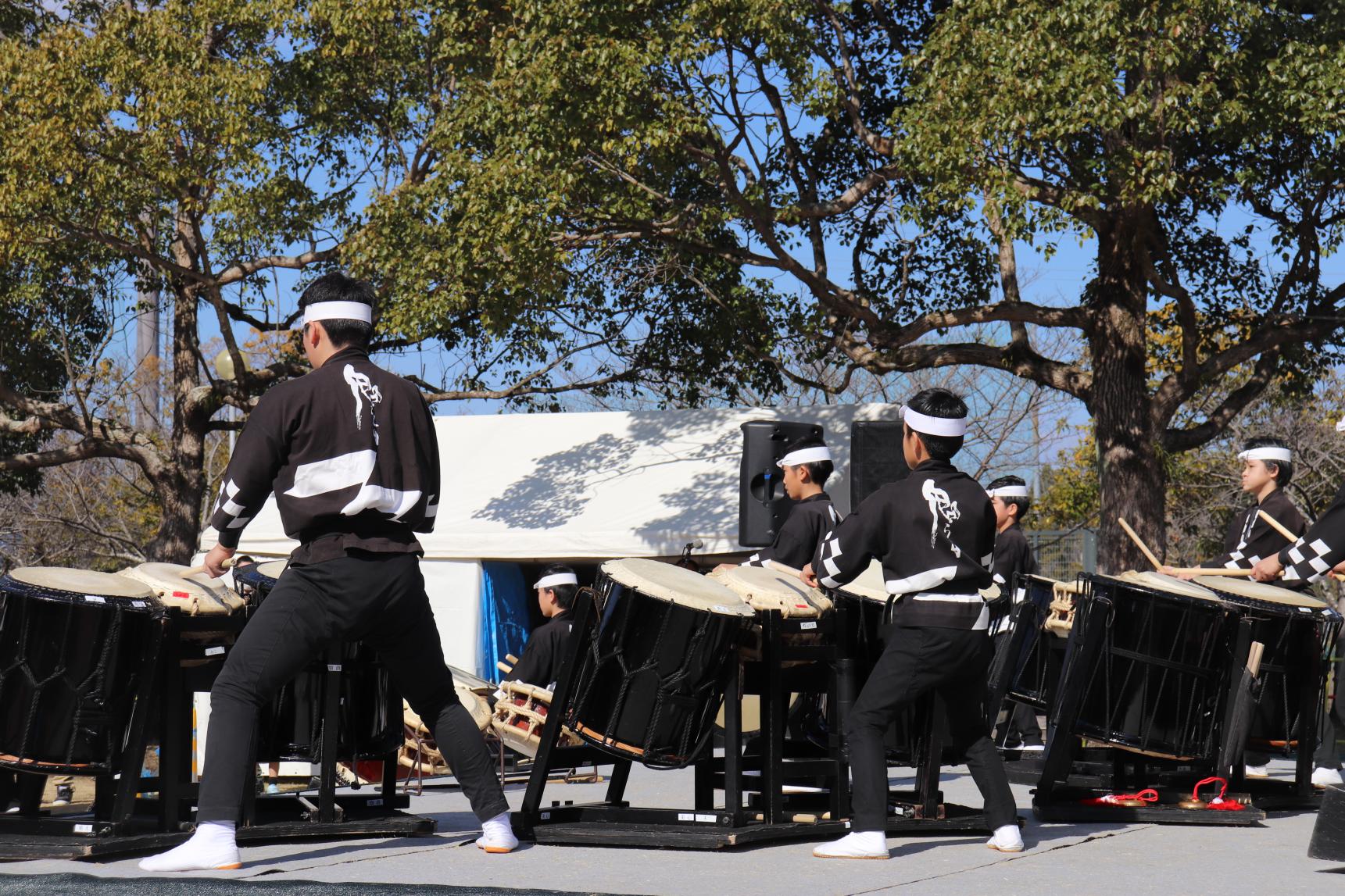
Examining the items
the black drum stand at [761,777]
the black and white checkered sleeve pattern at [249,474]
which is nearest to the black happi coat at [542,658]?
the black drum stand at [761,777]

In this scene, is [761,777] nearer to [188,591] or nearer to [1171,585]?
[1171,585]

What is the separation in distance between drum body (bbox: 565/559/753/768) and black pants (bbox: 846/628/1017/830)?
55cm

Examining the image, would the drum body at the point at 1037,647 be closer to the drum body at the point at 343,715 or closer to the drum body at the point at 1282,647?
the drum body at the point at 1282,647

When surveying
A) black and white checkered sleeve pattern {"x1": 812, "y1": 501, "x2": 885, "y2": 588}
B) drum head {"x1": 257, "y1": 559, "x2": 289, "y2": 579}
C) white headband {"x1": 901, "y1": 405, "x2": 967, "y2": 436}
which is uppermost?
white headband {"x1": 901, "y1": 405, "x2": 967, "y2": 436}

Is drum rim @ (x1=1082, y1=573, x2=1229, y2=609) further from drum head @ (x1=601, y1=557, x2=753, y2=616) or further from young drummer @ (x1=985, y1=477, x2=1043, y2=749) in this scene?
young drummer @ (x1=985, y1=477, x2=1043, y2=749)

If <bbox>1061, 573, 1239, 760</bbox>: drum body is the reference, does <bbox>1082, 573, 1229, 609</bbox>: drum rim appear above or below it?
above

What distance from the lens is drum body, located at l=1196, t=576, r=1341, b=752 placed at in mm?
6492

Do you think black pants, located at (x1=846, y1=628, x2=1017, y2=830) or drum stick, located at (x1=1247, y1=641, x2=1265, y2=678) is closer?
black pants, located at (x1=846, y1=628, x2=1017, y2=830)

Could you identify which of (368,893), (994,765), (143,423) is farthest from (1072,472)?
(368,893)

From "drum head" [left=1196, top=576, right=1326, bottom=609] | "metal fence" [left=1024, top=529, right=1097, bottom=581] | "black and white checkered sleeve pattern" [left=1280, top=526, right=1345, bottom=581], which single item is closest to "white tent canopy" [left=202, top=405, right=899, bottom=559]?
"metal fence" [left=1024, top=529, right=1097, bottom=581]

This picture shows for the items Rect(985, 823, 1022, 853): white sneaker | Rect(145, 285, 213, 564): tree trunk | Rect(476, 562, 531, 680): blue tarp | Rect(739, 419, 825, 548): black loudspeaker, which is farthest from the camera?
Rect(145, 285, 213, 564): tree trunk

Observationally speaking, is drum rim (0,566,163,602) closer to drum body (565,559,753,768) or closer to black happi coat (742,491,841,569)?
drum body (565,559,753,768)

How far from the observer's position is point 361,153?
22.2 metres

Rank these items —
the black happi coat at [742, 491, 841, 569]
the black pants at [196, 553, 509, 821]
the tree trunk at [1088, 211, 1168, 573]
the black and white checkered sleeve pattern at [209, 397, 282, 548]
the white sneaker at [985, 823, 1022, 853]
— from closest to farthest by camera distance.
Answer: the black pants at [196, 553, 509, 821]
the black and white checkered sleeve pattern at [209, 397, 282, 548]
the white sneaker at [985, 823, 1022, 853]
the black happi coat at [742, 491, 841, 569]
the tree trunk at [1088, 211, 1168, 573]
